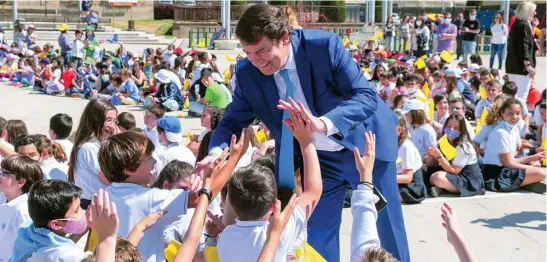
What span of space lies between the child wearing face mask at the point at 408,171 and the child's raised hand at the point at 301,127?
3496 millimetres

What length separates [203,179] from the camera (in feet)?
9.92

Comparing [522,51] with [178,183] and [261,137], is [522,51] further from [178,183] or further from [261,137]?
[178,183]

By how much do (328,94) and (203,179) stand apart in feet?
2.32

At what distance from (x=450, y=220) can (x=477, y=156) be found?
441cm

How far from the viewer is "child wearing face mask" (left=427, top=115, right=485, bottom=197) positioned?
6.70 metres

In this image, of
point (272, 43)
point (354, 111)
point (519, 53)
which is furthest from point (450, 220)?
point (519, 53)

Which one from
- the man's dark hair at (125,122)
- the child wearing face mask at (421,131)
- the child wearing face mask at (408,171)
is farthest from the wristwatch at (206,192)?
the child wearing face mask at (421,131)

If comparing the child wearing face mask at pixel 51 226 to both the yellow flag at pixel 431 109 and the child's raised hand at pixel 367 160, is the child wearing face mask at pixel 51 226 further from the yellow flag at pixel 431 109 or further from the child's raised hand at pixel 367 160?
the yellow flag at pixel 431 109

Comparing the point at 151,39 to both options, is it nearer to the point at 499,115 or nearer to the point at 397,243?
the point at 499,115

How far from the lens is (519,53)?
9375 millimetres

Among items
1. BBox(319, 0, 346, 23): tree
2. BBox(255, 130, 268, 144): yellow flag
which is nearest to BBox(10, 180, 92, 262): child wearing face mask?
BBox(255, 130, 268, 144): yellow flag

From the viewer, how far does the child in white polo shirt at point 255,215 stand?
2791mm

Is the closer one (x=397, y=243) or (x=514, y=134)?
(x=397, y=243)

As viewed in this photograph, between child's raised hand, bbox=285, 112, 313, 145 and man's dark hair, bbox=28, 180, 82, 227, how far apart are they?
97 cm
